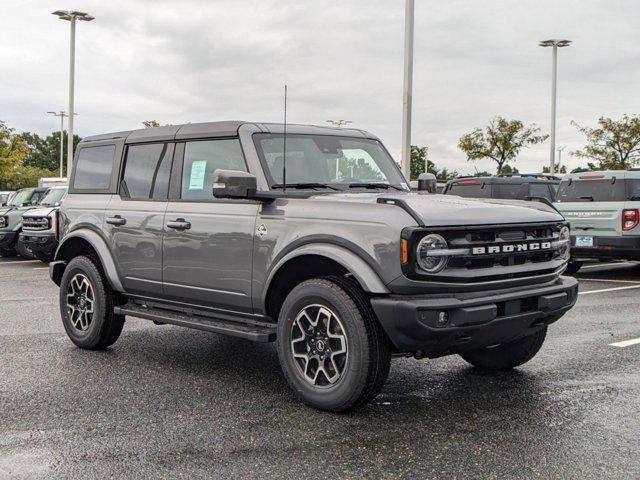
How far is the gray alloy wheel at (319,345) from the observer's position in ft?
15.6

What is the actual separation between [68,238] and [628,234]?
897 cm

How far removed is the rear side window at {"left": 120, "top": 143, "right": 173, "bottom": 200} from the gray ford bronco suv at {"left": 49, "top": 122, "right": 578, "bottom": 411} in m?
0.02

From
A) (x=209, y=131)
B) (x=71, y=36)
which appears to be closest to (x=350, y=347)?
(x=209, y=131)

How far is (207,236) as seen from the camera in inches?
220

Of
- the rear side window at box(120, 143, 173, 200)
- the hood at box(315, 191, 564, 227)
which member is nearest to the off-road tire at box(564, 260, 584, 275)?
the hood at box(315, 191, 564, 227)

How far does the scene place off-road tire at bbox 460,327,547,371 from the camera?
18.6 feet

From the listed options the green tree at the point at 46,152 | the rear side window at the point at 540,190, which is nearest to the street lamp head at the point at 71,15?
the rear side window at the point at 540,190

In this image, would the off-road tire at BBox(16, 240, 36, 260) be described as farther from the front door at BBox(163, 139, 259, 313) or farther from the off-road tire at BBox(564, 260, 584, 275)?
the front door at BBox(163, 139, 259, 313)

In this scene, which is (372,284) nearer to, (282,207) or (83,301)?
(282,207)

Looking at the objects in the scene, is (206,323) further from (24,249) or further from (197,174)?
(24,249)

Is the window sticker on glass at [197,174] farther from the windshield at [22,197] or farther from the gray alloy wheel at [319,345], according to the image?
the windshield at [22,197]

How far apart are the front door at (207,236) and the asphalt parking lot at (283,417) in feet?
2.23

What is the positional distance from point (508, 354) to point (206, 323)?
7.58 ft

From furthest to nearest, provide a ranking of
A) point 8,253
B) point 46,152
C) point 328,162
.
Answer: point 46,152, point 8,253, point 328,162
